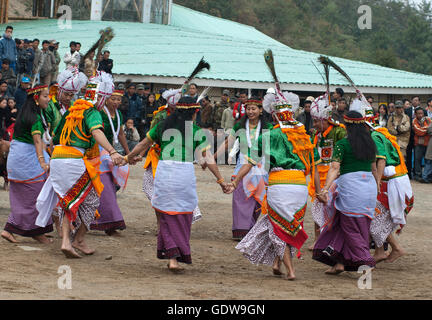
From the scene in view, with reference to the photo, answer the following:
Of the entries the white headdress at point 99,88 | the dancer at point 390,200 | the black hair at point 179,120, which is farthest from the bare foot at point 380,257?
the white headdress at point 99,88

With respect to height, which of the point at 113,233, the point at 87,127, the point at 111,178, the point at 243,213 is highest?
the point at 87,127

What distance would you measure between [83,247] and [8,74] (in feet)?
35.4

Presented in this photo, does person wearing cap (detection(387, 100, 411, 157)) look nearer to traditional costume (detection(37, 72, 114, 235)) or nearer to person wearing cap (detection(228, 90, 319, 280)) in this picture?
person wearing cap (detection(228, 90, 319, 280))

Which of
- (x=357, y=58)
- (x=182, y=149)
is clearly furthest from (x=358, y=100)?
(x=357, y=58)

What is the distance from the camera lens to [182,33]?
1145 inches

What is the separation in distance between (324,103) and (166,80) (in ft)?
44.6

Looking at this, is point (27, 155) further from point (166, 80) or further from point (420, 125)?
point (166, 80)

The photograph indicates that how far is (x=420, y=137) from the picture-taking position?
1898 cm

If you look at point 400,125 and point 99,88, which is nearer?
point 99,88

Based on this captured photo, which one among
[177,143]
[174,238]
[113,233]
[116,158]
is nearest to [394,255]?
[174,238]

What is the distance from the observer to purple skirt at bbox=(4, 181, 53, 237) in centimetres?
897

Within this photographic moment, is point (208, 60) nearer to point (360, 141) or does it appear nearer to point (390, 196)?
point (390, 196)

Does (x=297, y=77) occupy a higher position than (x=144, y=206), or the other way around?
(x=297, y=77)

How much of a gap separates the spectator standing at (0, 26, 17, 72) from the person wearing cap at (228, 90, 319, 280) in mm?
12499
